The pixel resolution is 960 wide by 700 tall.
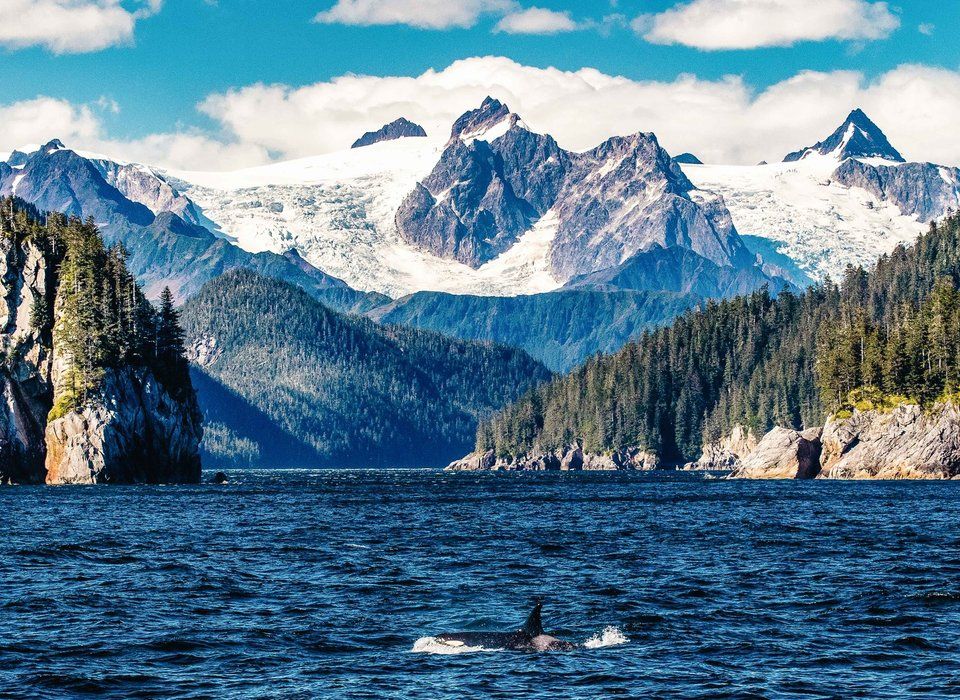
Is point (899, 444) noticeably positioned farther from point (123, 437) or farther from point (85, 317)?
point (85, 317)

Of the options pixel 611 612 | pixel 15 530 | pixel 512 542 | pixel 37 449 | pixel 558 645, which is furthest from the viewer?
pixel 37 449

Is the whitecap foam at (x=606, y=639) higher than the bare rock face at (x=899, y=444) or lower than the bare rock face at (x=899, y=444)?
lower

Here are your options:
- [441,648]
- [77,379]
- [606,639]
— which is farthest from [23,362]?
[606,639]

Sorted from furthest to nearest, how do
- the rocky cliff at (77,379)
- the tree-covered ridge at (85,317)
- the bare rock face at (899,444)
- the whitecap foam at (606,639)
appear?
the bare rock face at (899,444)
the tree-covered ridge at (85,317)
the rocky cliff at (77,379)
the whitecap foam at (606,639)

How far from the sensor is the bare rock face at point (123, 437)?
173500 millimetres

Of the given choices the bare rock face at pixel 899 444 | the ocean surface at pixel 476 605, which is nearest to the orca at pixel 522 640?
the ocean surface at pixel 476 605

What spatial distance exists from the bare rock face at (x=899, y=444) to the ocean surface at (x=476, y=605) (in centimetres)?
8248

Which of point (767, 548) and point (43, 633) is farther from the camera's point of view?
point (767, 548)

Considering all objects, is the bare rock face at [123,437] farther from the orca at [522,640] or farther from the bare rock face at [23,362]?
the orca at [522,640]

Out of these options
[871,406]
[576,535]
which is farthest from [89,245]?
[576,535]

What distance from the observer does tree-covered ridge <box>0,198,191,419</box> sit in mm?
176500

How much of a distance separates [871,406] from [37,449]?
112m

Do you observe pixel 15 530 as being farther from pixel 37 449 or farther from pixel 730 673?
pixel 37 449

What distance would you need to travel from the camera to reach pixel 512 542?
85.5 meters
